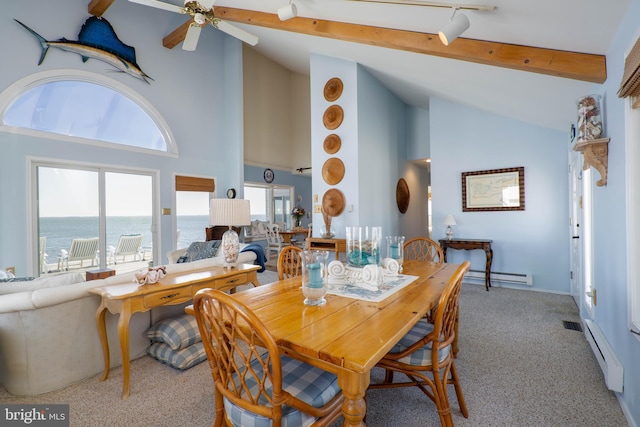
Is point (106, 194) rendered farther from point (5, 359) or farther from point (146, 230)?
point (5, 359)

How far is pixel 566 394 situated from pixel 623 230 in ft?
3.75

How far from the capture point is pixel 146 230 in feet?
18.1

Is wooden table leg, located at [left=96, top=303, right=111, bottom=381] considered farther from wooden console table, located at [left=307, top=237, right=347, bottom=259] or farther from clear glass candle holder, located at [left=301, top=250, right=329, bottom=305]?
wooden console table, located at [left=307, top=237, right=347, bottom=259]

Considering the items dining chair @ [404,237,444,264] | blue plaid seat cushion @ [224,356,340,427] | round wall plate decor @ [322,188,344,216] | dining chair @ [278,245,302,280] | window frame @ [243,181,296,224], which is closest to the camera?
blue plaid seat cushion @ [224,356,340,427]

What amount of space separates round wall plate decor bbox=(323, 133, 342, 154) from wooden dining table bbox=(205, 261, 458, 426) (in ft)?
11.3

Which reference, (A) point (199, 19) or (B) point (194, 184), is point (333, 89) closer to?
(A) point (199, 19)

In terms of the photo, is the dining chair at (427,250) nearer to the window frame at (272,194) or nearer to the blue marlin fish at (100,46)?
the blue marlin fish at (100,46)

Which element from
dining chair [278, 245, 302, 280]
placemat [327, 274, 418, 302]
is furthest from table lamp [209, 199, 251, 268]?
placemat [327, 274, 418, 302]

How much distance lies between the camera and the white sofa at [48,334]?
196 centimetres

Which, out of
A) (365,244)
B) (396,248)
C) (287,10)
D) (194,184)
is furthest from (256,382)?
(194,184)

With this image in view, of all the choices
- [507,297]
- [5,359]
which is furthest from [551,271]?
[5,359]

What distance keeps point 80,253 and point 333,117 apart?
4740 mm

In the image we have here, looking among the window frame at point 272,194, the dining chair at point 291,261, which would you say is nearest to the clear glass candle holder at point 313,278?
the dining chair at point 291,261

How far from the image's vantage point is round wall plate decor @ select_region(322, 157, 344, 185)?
4895 millimetres
